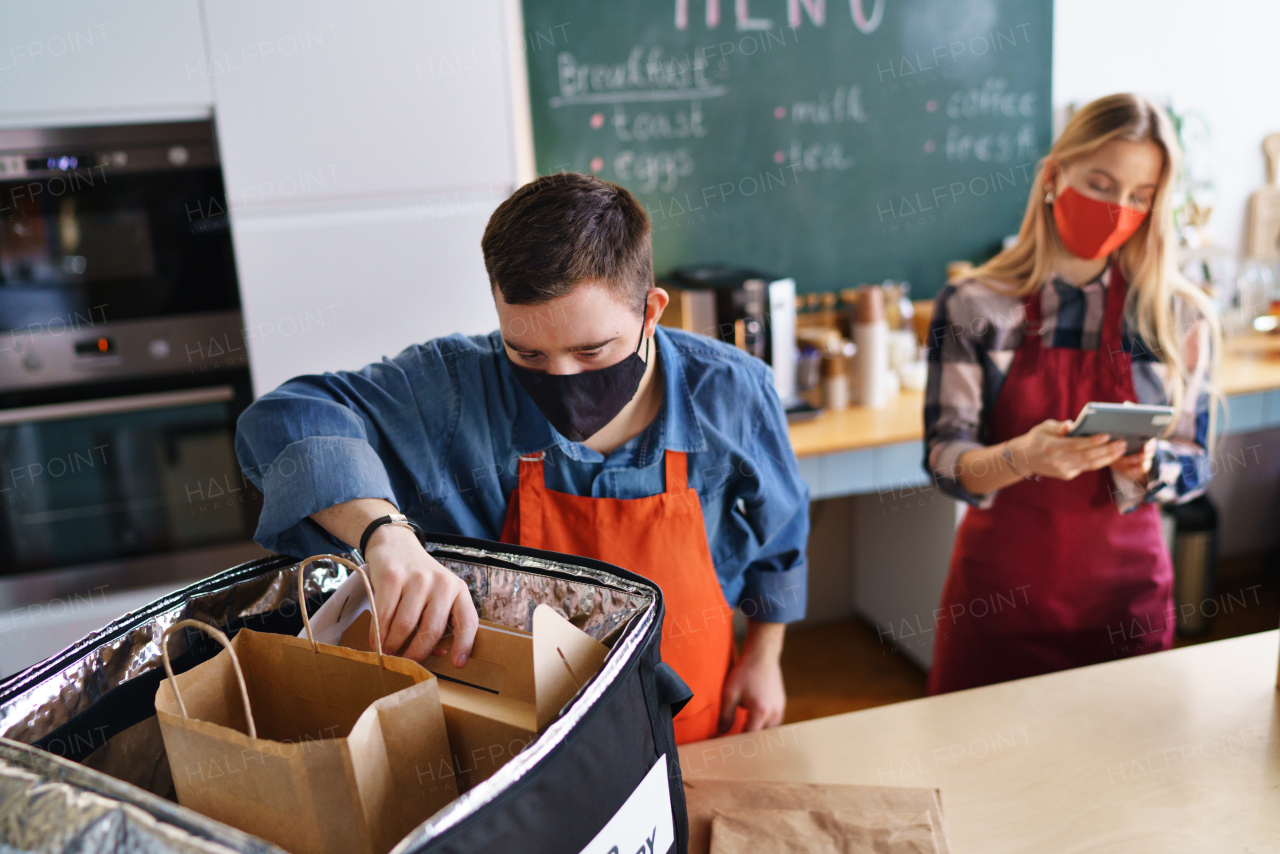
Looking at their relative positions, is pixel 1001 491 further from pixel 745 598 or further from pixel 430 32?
pixel 430 32

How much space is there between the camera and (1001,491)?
1.57 meters

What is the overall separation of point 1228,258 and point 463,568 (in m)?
3.20

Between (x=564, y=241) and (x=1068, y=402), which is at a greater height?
(x=564, y=241)

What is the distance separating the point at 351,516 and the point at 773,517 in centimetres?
57

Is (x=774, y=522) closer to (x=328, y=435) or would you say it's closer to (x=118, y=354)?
(x=328, y=435)

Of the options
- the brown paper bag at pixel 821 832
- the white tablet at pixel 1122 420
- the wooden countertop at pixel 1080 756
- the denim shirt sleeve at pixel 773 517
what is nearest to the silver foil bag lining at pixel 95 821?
the brown paper bag at pixel 821 832

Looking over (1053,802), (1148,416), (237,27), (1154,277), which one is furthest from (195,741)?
(237,27)

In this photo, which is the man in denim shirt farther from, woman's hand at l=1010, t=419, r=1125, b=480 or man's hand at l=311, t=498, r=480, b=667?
woman's hand at l=1010, t=419, r=1125, b=480

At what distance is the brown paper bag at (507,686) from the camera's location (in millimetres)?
613

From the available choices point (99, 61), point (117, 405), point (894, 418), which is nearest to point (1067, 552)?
point (894, 418)

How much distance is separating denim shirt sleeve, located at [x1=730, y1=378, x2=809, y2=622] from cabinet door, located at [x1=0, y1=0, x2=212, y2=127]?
4.59 feet

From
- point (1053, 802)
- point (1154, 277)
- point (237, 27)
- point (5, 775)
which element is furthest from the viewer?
point (237, 27)

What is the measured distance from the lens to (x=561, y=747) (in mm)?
524

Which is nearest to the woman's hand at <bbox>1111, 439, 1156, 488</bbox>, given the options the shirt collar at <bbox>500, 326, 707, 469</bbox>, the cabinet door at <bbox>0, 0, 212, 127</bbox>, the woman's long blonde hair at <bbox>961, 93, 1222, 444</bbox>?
the woman's long blonde hair at <bbox>961, 93, 1222, 444</bbox>
